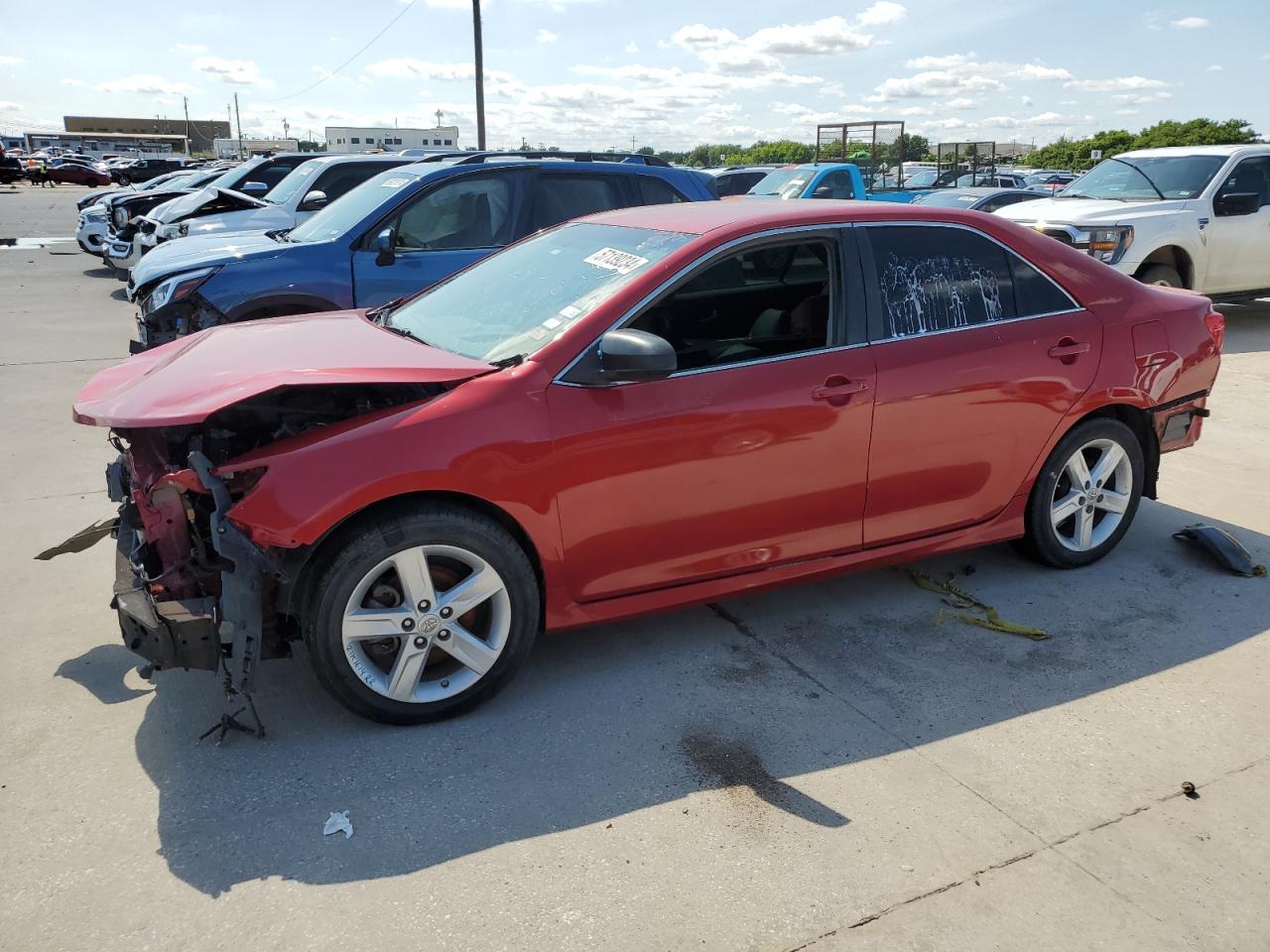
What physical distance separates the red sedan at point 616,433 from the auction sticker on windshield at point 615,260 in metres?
0.02

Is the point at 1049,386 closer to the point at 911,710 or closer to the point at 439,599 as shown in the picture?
the point at 911,710

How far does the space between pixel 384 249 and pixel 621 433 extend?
411cm

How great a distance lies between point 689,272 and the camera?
12.0 ft

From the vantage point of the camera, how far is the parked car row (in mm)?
3186

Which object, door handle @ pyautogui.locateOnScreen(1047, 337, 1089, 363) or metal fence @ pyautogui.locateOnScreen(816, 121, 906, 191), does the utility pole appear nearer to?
metal fence @ pyautogui.locateOnScreen(816, 121, 906, 191)

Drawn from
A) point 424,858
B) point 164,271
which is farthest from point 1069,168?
point 424,858

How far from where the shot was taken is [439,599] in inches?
129

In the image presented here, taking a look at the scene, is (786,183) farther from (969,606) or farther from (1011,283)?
(969,606)

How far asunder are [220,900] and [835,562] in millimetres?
2488

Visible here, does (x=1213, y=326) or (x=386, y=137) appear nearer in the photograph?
(x=1213, y=326)

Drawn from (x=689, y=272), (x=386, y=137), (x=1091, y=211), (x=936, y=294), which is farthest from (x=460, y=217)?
(x=386, y=137)

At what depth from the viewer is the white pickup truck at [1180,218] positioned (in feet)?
33.0

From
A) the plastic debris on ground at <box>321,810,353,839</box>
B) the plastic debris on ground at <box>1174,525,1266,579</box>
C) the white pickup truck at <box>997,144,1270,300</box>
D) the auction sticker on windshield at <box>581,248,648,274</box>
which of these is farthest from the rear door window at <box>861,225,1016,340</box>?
the white pickup truck at <box>997,144,1270,300</box>

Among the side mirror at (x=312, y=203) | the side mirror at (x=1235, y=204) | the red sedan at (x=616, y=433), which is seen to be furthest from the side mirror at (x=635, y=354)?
the side mirror at (x=1235, y=204)
